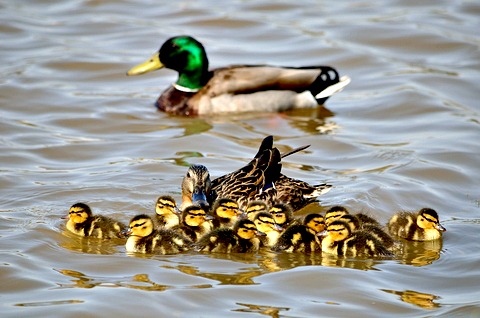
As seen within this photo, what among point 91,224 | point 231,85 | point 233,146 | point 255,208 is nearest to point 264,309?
point 255,208

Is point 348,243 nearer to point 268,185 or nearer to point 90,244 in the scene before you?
point 268,185

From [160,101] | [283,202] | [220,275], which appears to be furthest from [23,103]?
[220,275]

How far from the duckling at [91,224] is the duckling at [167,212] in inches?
15.0

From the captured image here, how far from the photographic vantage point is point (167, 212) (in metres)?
8.53

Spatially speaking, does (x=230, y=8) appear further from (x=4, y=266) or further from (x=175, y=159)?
(x=4, y=266)

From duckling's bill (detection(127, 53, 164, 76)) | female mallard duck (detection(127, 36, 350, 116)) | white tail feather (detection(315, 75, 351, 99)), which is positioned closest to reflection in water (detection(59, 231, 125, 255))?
female mallard duck (detection(127, 36, 350, 116))

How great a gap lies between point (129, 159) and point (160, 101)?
2.43 m

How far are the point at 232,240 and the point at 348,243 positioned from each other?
34.9 inches

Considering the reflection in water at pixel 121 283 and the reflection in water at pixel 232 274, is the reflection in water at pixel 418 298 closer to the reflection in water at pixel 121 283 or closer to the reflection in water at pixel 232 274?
the reflection in water at pixel 232 274

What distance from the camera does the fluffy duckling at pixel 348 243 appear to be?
786 cm

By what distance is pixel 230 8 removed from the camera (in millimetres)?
17797

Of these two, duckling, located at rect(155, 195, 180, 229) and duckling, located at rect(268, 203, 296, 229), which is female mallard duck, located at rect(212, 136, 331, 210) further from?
duckling, located at rect(155, 195, 180, 229)

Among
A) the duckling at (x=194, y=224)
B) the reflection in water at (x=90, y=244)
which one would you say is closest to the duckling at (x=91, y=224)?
Answer: the reflection in water at (x=90, y=244)

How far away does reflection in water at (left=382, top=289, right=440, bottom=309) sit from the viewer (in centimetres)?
711
